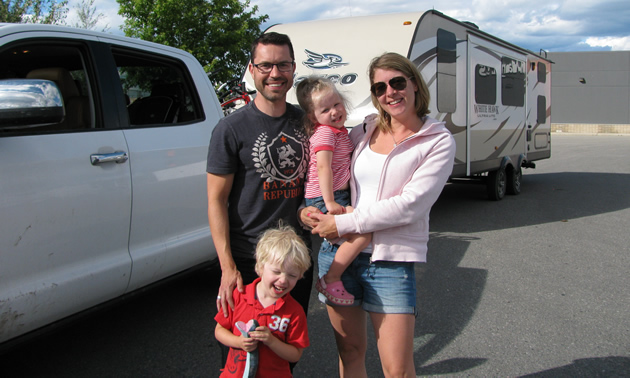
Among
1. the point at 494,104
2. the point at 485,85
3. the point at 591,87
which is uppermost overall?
the point at 591,87

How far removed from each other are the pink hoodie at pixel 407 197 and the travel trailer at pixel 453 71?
3.81 metres

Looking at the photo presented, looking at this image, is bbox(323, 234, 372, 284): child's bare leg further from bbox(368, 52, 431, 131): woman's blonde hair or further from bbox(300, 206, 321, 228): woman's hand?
bbox(368, 52, 431, 131): woman's blonde hair

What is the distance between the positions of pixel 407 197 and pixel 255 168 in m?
0.65

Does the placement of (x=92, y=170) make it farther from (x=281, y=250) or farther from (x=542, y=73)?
(x=542, y=73)

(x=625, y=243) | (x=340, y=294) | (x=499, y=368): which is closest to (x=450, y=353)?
(x=499, y=368)

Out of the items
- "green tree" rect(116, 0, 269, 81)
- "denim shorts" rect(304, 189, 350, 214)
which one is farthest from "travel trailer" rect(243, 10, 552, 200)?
"green tree" rect(116, 0, 269, 81)

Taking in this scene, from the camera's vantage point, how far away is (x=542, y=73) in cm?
1157

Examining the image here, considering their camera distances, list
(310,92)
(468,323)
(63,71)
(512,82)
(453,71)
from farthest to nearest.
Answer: (512,82) → (453,71) → (468,323) → (63,71) → (310,92)

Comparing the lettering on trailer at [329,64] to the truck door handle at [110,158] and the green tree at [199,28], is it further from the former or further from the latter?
the green tree at [199,28]

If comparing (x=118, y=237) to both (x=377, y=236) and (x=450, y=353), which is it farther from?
(x=450, y=353)

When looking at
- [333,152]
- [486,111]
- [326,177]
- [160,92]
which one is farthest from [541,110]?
[326,177]

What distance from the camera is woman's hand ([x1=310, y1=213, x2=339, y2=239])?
2.16 m

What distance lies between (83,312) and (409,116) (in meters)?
2.12

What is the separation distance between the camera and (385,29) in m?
6.94
